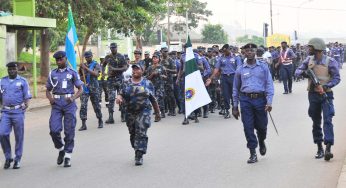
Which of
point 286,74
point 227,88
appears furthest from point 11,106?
point 286,74

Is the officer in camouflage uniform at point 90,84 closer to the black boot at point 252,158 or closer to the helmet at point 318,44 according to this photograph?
the black boot at point 252,158

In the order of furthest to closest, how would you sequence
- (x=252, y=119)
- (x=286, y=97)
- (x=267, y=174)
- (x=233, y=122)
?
(x=286, y=97) → (x=233, y=122) → (x=252, y=119) → (x=267, y=174)

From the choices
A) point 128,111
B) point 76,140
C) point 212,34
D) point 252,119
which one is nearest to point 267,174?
point 252,119

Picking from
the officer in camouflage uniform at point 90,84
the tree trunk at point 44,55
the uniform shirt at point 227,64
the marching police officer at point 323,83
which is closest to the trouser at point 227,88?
the uniform shirt at point 227,64

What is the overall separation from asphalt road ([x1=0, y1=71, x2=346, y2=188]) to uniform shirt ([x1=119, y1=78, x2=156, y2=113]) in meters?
0.84

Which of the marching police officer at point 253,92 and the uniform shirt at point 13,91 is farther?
the uniform shirt at point 13,91

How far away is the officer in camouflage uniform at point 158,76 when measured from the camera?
14938 mm

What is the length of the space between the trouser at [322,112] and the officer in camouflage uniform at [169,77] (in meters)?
7.11

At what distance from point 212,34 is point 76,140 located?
7459 centimetres

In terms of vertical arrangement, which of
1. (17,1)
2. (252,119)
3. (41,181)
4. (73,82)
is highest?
(17,1)

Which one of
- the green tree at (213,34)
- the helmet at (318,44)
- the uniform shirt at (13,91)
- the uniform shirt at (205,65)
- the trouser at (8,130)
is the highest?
the green tree at (213,34)

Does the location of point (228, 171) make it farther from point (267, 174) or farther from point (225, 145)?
point (225, 145)

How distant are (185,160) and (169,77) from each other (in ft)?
22.0

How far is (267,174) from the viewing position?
7.70 meters
